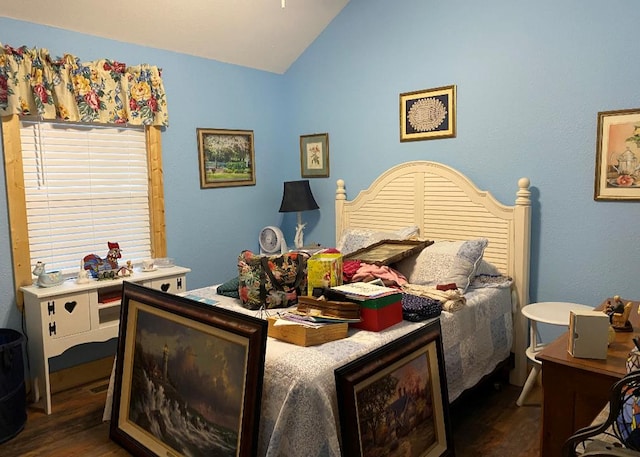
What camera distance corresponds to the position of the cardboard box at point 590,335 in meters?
1.72

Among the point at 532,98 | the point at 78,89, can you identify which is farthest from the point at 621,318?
the point at 78,89

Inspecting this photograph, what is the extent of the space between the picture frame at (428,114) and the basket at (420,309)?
58.6 inches

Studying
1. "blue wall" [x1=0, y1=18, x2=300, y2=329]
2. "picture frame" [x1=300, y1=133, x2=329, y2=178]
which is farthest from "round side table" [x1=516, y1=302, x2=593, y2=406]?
"blue wall" [x1=0, y1=18, x2=300, y2=329]

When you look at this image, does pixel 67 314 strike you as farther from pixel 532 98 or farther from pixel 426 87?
pixel 532 98

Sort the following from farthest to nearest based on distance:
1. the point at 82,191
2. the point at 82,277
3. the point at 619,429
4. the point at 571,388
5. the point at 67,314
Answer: the point at 82,191 → the point at 82,277 → the point at 67,314 → the point at 571,388 → the point at 619,429

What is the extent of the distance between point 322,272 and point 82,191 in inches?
76.2

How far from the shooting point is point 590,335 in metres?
1.73

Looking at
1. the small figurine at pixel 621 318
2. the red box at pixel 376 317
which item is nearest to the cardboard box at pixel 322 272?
the red box at pixel 376 317

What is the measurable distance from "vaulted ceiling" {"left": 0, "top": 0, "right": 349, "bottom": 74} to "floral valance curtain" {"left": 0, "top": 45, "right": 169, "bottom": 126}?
0.22m

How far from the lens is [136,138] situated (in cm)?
361

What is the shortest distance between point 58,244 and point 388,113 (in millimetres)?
2584

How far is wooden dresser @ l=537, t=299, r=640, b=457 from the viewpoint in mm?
1643

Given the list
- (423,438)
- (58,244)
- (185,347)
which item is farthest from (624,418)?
(58,244)

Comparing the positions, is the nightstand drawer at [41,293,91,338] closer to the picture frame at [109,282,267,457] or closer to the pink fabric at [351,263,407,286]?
the picture frame at [109,282,267,457]
